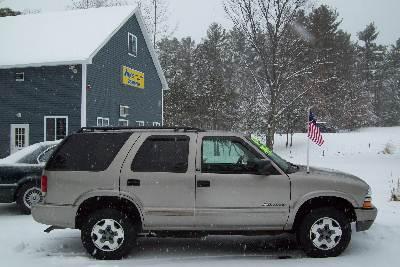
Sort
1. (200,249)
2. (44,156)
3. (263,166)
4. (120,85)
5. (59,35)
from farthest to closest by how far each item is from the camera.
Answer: (120,85) → (59,35) → (44,156) → (200,249) → (263,166)

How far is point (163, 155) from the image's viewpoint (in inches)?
253

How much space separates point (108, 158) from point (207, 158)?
137cm

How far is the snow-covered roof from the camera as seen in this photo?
21.7 metres

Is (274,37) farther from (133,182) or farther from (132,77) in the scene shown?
(133,182)

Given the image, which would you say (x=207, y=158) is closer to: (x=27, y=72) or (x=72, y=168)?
(x=72, y=168)

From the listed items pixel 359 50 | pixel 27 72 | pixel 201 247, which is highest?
pixel 359 50

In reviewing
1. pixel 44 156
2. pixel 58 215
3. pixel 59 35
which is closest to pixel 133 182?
pixel 58 215

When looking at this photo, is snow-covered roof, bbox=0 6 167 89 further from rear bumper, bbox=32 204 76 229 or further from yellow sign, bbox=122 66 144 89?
rear bumper, bbox=32 204 76 229

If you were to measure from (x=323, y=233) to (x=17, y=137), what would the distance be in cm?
1949

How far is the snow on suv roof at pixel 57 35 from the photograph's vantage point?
858 inches

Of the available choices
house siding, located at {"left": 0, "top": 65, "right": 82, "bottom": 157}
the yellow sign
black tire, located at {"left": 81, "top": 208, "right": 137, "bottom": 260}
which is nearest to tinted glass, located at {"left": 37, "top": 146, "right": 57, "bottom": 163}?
black tire, located at {"left": 81, "top": 208, "right": 137, "bottom": 260}

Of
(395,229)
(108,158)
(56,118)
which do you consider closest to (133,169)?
(108,158)

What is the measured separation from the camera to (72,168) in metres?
6.40

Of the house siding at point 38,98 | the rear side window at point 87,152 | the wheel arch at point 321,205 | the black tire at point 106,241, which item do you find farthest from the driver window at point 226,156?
A: the house siding at point 38,98
